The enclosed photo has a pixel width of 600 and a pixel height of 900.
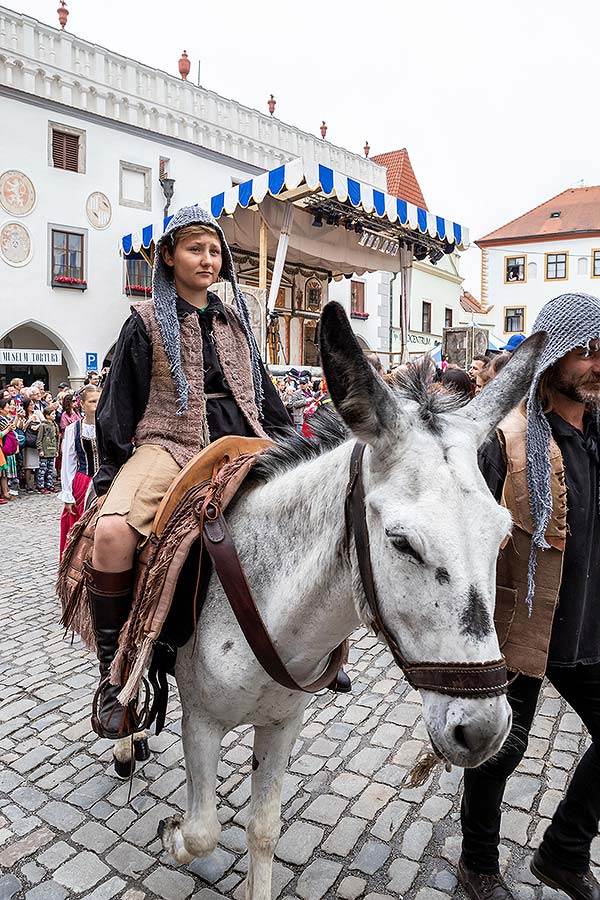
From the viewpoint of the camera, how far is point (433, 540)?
1.33 metres

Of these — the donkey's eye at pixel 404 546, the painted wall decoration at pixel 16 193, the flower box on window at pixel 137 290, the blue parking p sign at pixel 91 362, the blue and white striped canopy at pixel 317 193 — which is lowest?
the donkey's eye at pixel 404 546

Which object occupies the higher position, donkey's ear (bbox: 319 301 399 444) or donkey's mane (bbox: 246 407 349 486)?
donkey's ear (bbox: 319 301 399 444)

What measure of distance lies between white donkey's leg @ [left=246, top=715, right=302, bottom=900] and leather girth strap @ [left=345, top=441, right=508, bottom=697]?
0.93 meters

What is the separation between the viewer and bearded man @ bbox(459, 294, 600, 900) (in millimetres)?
2117

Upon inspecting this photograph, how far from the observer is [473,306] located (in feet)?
137

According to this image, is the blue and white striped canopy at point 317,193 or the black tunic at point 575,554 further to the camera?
the blue and white striped canopy at point 317,193

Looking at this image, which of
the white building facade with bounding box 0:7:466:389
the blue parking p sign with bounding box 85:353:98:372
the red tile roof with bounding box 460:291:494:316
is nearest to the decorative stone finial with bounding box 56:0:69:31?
the white building facade with bounding box 0:7:466:389

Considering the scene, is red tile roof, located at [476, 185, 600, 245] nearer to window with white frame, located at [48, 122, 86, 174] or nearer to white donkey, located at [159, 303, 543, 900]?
window with white frame, located at [48, 122, 86, 174]

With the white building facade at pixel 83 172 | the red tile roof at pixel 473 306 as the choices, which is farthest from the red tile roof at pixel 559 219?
the white building facade at pixel 83 172

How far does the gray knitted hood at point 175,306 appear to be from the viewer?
8.04ft

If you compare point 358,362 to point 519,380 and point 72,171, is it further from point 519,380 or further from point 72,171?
point 72,171

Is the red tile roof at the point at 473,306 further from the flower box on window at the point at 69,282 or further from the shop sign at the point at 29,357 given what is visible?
the shop sign at the point at 29,357

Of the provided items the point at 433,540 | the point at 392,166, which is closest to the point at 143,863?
the point at 433,540

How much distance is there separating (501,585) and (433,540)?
3.27ft
